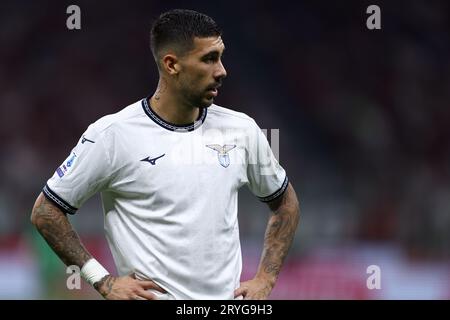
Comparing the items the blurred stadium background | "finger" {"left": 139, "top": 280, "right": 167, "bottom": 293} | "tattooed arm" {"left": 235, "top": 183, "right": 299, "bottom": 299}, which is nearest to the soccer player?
"finger" {"left": 139, "top": 280, "right": 167, "bottom": 293}

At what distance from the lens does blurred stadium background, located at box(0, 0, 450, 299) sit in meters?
10.6

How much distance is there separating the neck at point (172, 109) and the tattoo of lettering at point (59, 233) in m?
0.70

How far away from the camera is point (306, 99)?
11.8 meters

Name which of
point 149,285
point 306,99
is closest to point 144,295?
point 149,285

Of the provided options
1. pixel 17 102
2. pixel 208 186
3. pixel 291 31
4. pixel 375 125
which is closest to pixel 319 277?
pixel 375 125

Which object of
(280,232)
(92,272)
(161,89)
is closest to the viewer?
(92,272)

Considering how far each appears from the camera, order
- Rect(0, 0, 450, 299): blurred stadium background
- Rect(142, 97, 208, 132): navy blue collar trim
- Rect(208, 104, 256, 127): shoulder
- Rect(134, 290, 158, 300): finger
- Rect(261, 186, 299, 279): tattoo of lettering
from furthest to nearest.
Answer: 1. Rect(0, 0, 450, 299): blurred stadium background
2. Rect(261, 186, 299, 279): tattoo of lettering
3. Rect(208, 104, 256, 127): shoulder
4. Rect(142, 97, 208, 132): navy blue collar trim
5. Rect(134, 290, 158, 300): finger

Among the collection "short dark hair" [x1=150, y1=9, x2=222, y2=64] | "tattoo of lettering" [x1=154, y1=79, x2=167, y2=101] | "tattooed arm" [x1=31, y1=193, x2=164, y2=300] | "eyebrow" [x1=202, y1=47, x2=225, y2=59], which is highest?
"short dark hair" [x1=150, y1=9, x2=222, y2=64]

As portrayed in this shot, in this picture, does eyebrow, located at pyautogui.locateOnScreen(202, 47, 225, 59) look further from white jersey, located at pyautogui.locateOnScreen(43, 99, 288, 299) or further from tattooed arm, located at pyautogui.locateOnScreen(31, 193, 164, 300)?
A: tattooed arm, located at pyautogui.locateOnScreen(31, 193, 164, 300)

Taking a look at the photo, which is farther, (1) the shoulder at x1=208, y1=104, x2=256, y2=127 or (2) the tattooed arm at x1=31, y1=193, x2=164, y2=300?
(1) the shoulder at x1=208, y1=104, x2=256, y2=127

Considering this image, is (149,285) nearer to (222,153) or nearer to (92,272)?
(92,272)

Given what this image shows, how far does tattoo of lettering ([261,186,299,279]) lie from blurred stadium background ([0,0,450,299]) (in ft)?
16.7

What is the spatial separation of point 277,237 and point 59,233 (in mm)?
1181

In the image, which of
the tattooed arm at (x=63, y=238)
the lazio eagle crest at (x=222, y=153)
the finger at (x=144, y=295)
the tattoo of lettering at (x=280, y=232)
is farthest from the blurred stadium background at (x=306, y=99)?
the finger at (x=144, y=295)
